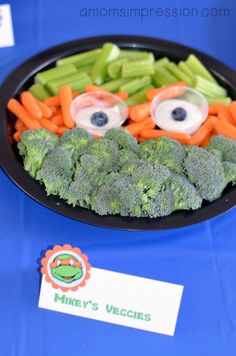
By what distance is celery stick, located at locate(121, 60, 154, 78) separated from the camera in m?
1.40

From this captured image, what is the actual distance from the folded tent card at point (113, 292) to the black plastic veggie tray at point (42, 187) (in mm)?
107

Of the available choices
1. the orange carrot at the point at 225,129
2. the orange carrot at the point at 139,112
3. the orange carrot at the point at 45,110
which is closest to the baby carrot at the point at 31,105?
the orange carrot at the point at 45,110

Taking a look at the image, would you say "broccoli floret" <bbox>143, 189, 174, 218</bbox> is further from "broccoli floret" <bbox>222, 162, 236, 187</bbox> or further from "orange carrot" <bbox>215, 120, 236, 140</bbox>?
"orange carrot" <bbox>215, 120, 236, 140</bbox>

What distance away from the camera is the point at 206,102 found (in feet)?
4.40

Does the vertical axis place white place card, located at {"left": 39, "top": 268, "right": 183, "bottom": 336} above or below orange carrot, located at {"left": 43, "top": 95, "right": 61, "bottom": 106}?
below

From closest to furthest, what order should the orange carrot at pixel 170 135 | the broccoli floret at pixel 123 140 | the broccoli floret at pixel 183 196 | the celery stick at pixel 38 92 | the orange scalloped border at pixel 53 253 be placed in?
the orange scalloped border at pixel 53 253
the broccoli floret at pixel 183 196
the broccoli floret at pixel 123 140
the orange carrot at pixel 170 135
the celery stick at pixel 38 92

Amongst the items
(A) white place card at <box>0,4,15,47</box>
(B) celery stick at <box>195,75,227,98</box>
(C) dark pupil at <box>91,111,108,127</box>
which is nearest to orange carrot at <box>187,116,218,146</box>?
(B) celery stick at <box>195,75,227,98</box>

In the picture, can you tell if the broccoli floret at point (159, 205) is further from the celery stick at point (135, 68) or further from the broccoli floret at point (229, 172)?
the celery stick at point (135, 68)

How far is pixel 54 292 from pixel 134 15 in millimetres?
1083

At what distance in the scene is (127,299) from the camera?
37.2 inches

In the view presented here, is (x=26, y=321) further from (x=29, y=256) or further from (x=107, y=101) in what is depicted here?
(x=107, y=101)

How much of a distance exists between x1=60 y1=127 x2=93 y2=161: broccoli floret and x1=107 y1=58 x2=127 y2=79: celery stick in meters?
0.34

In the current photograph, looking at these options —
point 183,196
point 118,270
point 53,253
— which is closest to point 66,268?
point 53,253

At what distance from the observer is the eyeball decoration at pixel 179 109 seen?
130cm
